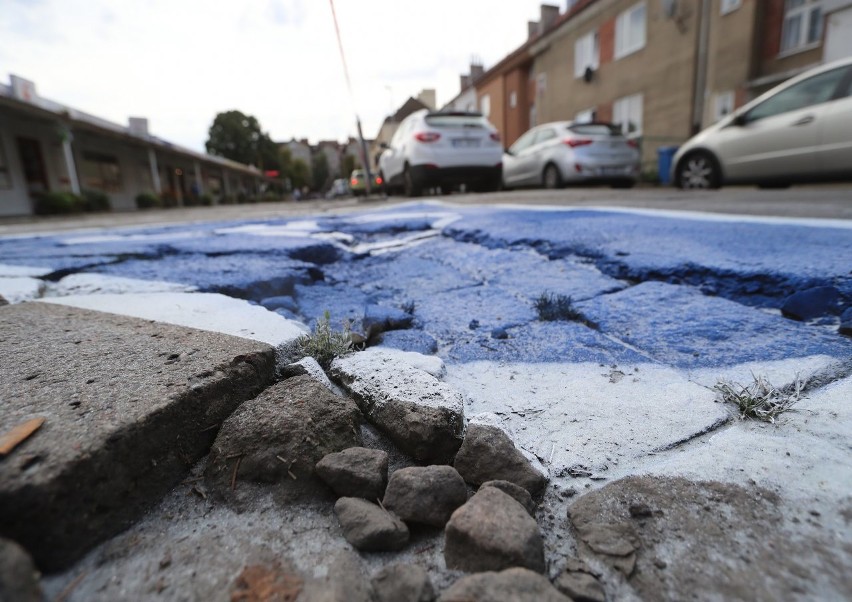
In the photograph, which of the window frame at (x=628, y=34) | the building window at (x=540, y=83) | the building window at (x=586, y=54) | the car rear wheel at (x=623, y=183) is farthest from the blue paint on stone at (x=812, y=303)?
the building window at (x=540, y=83)

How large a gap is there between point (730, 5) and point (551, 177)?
7878 mm

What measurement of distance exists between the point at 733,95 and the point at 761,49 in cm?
109

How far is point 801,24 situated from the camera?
34.5 ft

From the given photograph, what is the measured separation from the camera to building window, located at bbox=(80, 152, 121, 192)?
56.5 feet

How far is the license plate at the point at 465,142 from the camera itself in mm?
7746

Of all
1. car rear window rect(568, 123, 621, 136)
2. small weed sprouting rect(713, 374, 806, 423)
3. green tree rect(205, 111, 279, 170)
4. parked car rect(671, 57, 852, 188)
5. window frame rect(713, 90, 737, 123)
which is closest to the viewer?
small weed sprouting rect(713, 374, 806, 423)

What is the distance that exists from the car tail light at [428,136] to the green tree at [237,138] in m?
44.0

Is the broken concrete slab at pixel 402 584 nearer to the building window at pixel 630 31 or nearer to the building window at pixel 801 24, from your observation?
the building window at pixel 801 24

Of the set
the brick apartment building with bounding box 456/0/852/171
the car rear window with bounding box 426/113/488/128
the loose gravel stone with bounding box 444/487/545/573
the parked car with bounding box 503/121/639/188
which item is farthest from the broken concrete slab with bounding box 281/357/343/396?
the brick apartment building with bounding box 456/0/852/171

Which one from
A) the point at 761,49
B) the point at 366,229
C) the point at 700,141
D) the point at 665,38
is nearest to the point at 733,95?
the point at 761,49

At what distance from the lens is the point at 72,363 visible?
0.99 meters

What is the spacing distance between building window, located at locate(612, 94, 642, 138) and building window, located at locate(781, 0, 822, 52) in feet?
13.5

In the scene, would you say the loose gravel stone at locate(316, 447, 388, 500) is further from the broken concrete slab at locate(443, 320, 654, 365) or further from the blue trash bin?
the blue trash bin

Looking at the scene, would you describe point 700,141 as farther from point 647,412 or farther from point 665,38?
point 665,38
